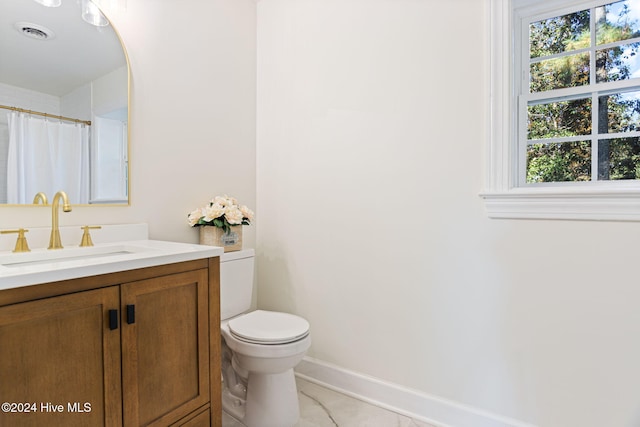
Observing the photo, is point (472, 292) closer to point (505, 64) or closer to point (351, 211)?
point (351, 211)

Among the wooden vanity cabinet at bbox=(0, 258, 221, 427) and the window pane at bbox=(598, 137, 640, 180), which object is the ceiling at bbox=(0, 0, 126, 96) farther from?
the window pane at bbox=(598, 137, 640, 180)

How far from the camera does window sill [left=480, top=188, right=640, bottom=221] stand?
1318 mm

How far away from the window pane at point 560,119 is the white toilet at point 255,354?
1.42 meters

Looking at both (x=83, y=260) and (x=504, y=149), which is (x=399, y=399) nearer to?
(x=504, y=149)

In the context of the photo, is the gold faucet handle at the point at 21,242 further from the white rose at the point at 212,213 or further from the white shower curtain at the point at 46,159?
the white rose at the point at 212,213

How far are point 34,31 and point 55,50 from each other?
9 cm

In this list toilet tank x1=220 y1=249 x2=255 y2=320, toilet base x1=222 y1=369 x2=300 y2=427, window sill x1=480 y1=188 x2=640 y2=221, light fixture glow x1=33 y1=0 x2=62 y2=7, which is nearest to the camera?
window sill x1=480 y1=188 x2=640 y2=221

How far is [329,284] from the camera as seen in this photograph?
2.07 metres

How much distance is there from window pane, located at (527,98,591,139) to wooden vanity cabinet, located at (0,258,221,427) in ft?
5.13

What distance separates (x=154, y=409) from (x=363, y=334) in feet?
3.62

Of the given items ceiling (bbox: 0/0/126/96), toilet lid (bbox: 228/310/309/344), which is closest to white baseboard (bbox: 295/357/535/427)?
toilet lid (bbox: 228/310/309/344)

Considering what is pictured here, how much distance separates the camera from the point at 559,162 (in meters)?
1.59

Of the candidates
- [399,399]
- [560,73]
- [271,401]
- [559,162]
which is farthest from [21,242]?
[560,73]

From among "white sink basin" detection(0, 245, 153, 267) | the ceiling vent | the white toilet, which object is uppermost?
the ceiling vent
